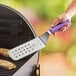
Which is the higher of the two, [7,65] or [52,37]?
[52,37]

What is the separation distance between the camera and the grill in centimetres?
88

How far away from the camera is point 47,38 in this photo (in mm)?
867

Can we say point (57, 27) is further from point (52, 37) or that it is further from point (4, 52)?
point (4, 52)

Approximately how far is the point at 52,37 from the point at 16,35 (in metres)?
0.15

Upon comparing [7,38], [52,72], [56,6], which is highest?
[56,6]

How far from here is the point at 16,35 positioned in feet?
2.98

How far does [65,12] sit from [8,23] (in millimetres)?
235

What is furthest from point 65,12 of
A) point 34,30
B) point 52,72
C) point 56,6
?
point 52,72

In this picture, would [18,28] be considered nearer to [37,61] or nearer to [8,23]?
[8,23]

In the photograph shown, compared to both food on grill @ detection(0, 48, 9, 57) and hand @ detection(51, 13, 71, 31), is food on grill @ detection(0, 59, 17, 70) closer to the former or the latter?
food on grill @ detection(0, 48, 9, 57)

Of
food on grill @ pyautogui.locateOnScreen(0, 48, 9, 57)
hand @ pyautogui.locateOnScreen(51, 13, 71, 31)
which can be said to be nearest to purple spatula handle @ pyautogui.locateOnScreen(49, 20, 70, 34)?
hand @ pyautogui.locateOnScreen(51, 13, 71, 31)

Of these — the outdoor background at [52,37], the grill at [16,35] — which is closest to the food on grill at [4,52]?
the grill at [16,35]

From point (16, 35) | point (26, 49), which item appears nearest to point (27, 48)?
point (26, 49)

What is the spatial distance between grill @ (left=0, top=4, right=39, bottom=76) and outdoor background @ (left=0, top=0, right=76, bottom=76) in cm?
4
